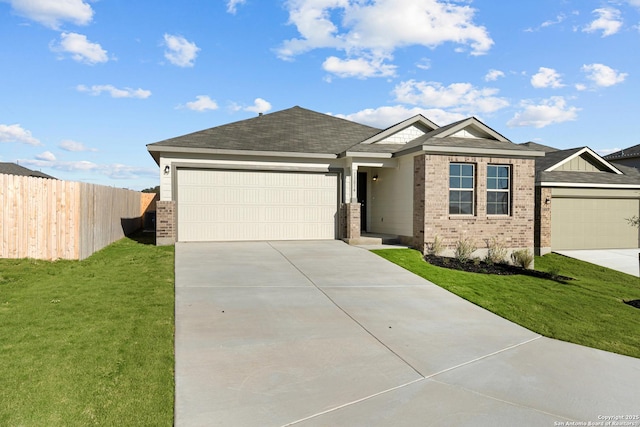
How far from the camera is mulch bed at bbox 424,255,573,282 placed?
37.6ft

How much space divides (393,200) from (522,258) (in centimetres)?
465

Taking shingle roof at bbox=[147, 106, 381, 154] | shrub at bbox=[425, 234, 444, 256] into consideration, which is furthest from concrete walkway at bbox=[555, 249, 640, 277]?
shingle roof at bbox=[147, 106, 381, 154]

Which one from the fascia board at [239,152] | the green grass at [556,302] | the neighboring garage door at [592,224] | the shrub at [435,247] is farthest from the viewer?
the neighboring garage door at [592,224]

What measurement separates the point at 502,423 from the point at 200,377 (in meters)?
2.76

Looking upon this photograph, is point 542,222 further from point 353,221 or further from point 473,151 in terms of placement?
point 353,221

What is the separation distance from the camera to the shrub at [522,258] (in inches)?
514

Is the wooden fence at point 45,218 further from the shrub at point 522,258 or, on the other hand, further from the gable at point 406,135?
the shrub at point 522,258

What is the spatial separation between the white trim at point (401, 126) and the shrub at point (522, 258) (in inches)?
218

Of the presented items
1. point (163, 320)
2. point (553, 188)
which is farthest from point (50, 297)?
point (553, 188)

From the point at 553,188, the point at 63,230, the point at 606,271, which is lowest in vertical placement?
the point at 606,271

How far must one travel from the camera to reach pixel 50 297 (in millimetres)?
6895

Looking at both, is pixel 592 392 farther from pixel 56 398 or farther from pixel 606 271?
pixel 606 271

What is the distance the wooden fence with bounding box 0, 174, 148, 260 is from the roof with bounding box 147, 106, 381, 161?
3.17m

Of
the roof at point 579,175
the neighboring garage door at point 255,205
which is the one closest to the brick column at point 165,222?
the neighboring garage door at point 255,205
